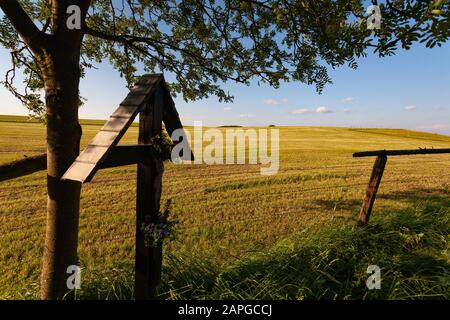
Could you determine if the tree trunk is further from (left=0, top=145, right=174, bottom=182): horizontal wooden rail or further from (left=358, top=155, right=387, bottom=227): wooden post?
(left=358, top=155, right=387, bottom=227): wooden post

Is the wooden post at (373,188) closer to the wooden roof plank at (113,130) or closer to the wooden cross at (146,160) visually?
the wooden cross at (146,160)

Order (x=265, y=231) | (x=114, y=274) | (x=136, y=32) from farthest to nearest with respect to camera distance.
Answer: (x=265, y=231) < (x=136, y=32) < (x=114, y=274)

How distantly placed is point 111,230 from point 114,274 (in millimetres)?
3209

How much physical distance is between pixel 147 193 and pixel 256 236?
4.40 meters

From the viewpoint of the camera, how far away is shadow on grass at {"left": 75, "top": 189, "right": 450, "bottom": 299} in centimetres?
315

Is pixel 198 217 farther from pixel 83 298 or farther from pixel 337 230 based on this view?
pixel 83 298

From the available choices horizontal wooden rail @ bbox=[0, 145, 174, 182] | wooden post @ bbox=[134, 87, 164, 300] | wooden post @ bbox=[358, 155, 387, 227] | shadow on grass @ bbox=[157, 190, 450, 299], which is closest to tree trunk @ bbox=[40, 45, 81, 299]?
horizontal wooden rail @ bbox=[0, 145, 174, 182]

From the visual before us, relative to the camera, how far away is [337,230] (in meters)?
4.93

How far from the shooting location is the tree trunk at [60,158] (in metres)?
3.20

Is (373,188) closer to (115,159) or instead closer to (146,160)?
(146,160)

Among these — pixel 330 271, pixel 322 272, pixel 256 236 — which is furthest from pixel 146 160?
pixel 256 236

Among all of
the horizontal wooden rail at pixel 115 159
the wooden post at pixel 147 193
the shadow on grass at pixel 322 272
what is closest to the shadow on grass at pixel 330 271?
the shadow on grass at pixel 322 272

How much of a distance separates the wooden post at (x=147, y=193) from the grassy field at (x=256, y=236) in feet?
1.61
